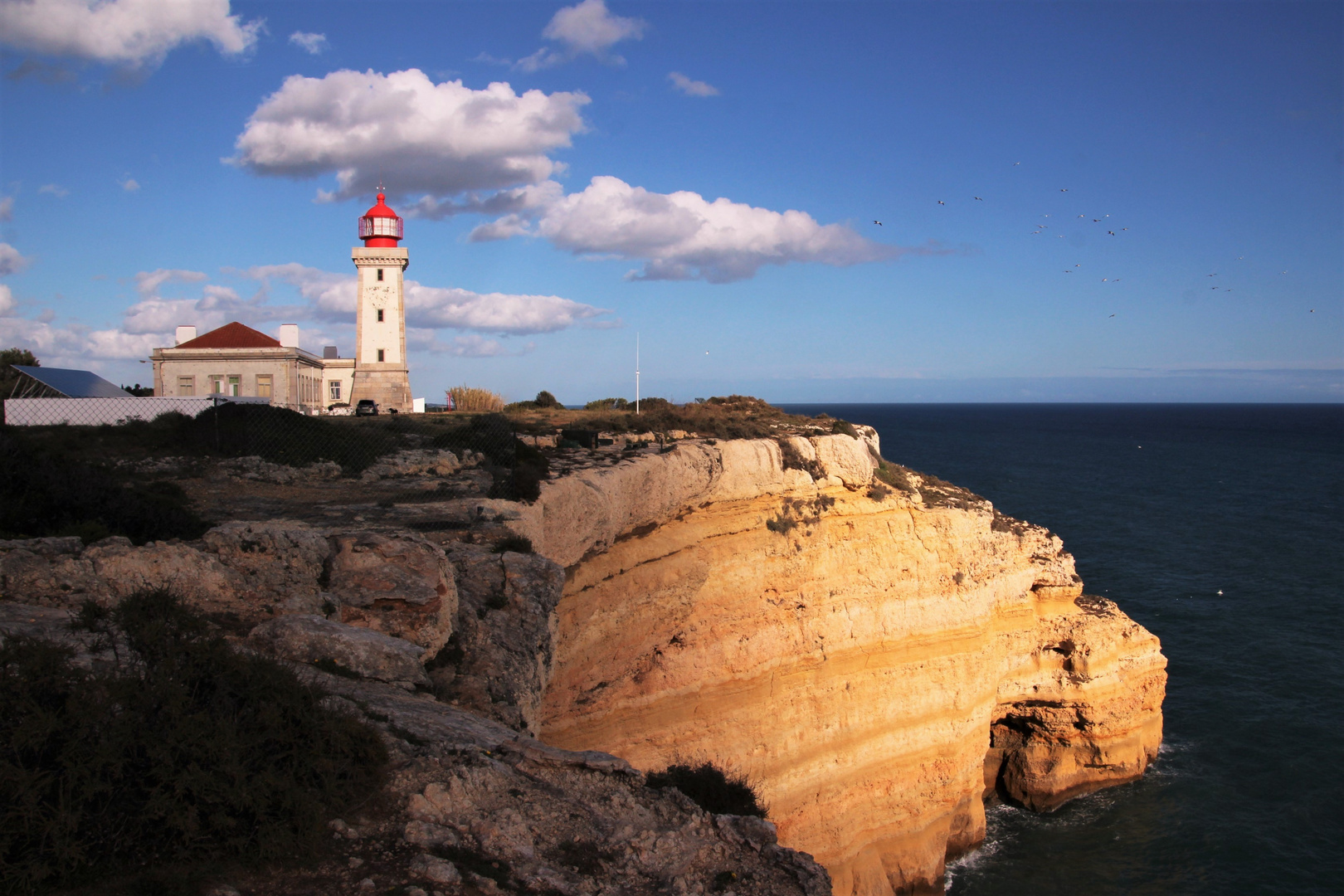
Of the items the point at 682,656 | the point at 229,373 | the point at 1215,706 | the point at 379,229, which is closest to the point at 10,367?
the point at 229,373

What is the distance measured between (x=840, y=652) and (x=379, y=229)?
2417 cm

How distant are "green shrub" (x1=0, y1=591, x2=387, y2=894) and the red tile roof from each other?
28.2 meters

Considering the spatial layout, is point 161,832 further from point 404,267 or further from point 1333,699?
point 404,267

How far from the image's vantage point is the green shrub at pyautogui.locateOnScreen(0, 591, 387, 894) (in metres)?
2.71

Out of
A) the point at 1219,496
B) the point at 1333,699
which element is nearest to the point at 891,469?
the point at 1333,699

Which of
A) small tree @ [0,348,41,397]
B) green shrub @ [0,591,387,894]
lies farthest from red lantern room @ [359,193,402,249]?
green shrub @ [0,591,387,894]

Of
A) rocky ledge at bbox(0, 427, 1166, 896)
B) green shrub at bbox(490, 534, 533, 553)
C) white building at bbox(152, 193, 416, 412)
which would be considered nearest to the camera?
rocky ledge at bbox(0, 427, 1166, 896)

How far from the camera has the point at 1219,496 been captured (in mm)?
48406

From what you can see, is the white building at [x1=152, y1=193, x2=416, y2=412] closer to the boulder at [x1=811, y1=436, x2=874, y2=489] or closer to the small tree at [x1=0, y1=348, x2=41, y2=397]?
the small tree at [x1=0, y1=348, x2=41, y2=397]

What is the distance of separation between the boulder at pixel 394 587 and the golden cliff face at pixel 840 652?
385 centimetres

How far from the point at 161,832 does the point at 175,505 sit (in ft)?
22.3

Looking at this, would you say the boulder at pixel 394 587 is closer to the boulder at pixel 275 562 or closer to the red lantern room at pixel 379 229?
the boulder at pixel 275 562

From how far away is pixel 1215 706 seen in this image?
69.9ft

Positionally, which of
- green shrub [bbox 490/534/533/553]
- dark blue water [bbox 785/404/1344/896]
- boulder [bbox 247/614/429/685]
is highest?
green shrub [bbox 490/534/533/553]
